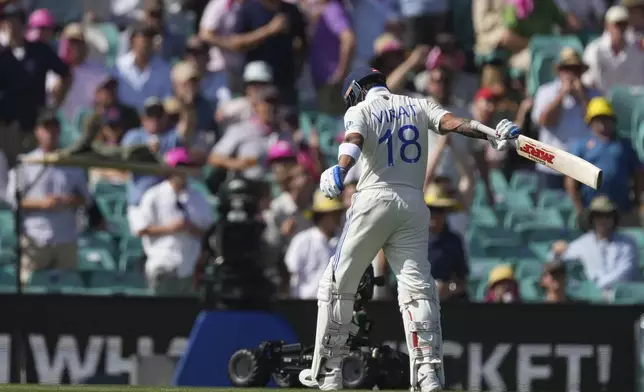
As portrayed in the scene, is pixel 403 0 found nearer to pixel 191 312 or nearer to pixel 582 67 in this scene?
pixel 582 67

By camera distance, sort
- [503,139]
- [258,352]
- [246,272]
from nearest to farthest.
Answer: [503,139] → [258,352] → [246,272]

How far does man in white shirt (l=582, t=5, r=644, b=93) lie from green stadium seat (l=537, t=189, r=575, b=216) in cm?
120

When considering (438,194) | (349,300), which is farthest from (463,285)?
(349,300)

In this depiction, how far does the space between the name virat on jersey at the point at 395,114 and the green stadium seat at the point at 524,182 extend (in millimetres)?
6022

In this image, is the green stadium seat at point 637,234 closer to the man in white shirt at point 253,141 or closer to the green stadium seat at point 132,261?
the man in white shirt at point 253,141

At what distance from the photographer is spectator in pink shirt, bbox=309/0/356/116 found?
15.3m

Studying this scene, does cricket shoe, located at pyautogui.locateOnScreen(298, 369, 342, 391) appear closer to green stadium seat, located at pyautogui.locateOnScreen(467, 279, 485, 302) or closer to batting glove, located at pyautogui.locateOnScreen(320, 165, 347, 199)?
batting glove, located at pyautogui.locateOnScreen(320, 165, 347, 199)

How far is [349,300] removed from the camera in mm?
9039

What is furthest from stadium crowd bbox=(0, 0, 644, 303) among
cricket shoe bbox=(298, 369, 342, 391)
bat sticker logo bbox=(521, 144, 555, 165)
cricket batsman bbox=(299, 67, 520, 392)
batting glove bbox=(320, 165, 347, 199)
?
batting glove bbox=(320, 165, 347, 199)

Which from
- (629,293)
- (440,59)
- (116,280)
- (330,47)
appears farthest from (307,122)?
(629,293)

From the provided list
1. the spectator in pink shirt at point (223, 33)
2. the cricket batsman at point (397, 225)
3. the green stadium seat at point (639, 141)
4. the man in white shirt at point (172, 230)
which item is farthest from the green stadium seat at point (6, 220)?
the cricket batsman at point (397, 225)

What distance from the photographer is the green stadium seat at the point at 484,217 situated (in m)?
14.6

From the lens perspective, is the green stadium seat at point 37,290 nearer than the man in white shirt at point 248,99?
Yes

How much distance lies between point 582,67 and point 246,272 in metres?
4.38
